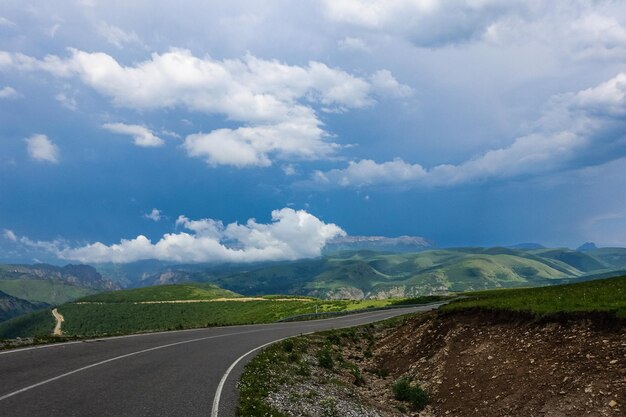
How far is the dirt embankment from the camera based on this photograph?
14.6m

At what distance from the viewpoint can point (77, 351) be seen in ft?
74.4

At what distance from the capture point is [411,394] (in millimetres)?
20203

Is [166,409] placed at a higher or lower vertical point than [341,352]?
higher

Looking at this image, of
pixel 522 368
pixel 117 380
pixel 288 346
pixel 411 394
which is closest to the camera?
pixel 117 380

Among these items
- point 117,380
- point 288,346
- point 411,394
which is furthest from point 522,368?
point 117,380

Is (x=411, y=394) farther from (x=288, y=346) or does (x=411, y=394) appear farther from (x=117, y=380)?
(x=117, y=380)

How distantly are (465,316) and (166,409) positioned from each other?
21236 mm

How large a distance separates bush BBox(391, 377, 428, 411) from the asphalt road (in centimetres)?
821

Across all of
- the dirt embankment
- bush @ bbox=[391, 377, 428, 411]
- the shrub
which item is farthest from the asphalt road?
the dirt embankment

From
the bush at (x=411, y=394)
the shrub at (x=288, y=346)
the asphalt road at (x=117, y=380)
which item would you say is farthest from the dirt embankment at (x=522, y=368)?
the asphalt road at (x=117, y=380)

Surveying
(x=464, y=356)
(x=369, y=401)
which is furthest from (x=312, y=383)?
(x=464, y=356)

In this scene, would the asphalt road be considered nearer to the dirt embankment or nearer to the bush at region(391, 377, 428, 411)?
the bush at region(391, 377, 428, 411)

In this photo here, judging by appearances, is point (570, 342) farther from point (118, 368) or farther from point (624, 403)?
point (118, 368)

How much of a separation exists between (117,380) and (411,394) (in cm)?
1359
